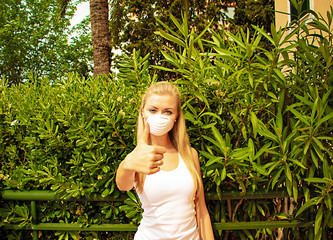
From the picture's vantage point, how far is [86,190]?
2.24 meters

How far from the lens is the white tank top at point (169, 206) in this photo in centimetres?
180

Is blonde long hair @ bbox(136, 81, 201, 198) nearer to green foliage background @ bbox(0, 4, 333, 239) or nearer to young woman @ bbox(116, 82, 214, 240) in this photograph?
young woman @ bbox(116, 82, 214, 240)

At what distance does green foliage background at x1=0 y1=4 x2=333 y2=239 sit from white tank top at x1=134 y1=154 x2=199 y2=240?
276 mm

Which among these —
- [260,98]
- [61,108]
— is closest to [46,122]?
[61,108]

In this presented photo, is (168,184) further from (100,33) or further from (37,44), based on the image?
(37,44)

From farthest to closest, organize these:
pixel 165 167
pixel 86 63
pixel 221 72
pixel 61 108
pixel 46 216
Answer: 1. pixel 86 63
2. pixel 46 216
3. pixel 61 108
4. pixel 221 72
5. pixel 165 167

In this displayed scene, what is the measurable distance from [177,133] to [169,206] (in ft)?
1.62

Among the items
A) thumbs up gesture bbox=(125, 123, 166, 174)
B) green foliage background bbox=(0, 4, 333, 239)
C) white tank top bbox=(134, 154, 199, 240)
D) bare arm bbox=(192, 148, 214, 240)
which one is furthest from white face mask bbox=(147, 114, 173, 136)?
bare arm bbox=(192, 148, 214, 240)

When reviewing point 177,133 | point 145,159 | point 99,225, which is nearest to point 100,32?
point 99,225

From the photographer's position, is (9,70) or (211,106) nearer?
(211,106)

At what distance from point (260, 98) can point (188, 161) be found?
2.52 feet

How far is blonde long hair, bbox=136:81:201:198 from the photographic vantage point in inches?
74.7

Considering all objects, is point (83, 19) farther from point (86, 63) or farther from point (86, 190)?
point (86, 190)

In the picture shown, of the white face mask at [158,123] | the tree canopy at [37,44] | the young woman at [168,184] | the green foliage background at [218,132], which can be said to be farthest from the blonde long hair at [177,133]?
the tree canopy at [37,44]
